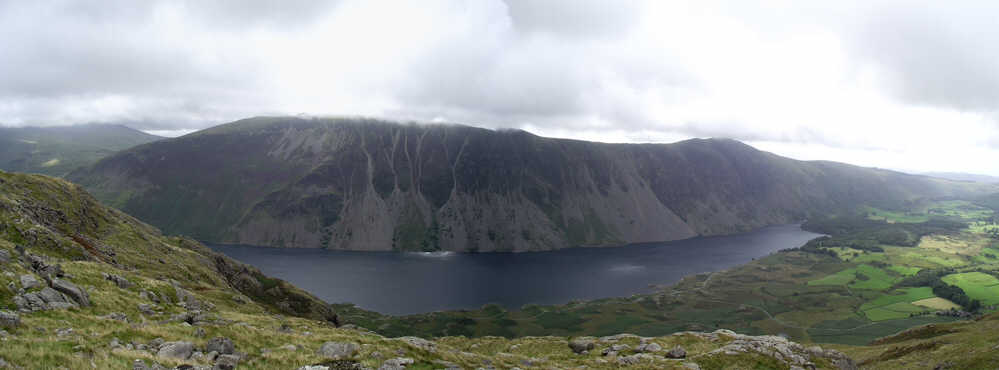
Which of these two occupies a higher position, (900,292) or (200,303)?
(200,303)

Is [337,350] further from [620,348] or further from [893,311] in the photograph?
[893,311]

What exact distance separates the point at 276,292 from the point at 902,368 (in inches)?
3957

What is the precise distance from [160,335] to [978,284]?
25891 cm

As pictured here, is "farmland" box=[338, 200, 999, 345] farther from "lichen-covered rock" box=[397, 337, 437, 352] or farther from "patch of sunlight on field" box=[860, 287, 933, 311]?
"lichen-covered rock" box=[397, 337, 437, 352]

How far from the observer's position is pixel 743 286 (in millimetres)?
190250

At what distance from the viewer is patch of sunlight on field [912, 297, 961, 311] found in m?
145

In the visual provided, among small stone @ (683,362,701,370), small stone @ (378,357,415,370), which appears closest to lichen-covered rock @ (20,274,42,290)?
small stone @ (378,357,415,370)

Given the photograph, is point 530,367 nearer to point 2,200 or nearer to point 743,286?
point 2,200

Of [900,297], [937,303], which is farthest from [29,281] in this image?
[900,297]

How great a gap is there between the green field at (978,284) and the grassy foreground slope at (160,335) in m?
185

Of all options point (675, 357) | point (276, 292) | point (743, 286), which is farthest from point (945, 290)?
point (276, 292)

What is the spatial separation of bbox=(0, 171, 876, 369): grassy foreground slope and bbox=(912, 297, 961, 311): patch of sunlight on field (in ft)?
537

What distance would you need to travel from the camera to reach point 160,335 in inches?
786

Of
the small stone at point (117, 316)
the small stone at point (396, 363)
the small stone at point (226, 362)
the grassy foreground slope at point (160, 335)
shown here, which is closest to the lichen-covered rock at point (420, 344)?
the grassy foreground slope at point (160, 335)
